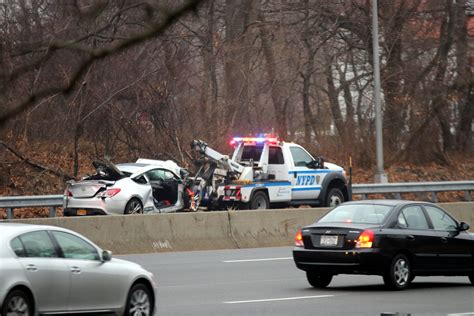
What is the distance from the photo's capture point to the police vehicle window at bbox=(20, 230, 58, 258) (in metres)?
11.5

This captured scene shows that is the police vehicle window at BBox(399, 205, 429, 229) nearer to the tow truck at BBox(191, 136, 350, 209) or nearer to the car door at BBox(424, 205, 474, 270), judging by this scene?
the car door at BBox(424, 205, 474, 270)

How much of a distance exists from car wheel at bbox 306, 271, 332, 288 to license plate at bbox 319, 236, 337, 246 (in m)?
0.72

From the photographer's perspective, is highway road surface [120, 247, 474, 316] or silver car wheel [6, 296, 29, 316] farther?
highway road surface [120, 247, 474, 316]

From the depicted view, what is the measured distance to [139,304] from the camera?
12.6 m

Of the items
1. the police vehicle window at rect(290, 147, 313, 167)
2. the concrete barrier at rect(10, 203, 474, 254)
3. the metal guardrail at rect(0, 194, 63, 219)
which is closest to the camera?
the concrete barrier at rect(10, 203, 474, 254)

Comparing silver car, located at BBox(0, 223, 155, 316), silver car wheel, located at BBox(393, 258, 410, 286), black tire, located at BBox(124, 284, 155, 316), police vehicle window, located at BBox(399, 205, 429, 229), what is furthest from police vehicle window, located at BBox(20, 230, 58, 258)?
police vehicle window, located at BBox(399, 205, 429, 229)

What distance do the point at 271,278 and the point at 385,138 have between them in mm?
25890

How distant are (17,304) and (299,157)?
19.6 metres

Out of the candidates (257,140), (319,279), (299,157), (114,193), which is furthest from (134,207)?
(319,279)

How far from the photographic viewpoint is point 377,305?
14102mm

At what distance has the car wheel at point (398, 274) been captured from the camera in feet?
52.2

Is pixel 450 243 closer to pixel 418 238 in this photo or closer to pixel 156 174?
pixel 418 238

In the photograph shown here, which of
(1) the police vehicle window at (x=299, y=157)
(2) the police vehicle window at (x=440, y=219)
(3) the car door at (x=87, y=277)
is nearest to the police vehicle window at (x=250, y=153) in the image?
(1) the police vehicle window at (x=299, y=157)

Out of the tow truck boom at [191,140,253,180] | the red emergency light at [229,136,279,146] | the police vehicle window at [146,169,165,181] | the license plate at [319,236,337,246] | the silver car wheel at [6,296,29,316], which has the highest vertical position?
the red emergency light at [229,136,279,146]
